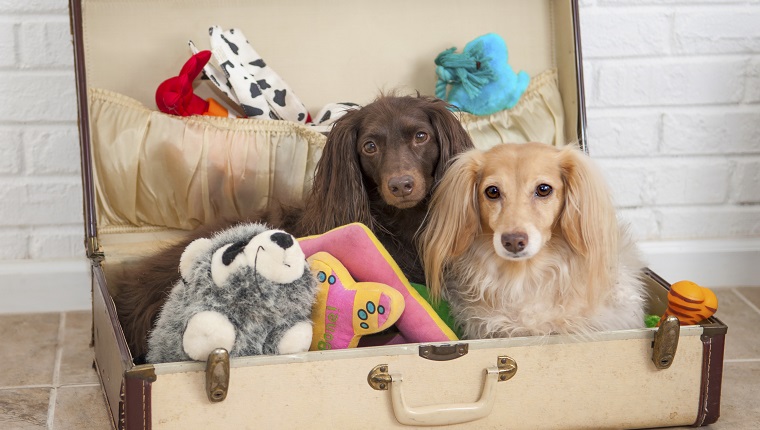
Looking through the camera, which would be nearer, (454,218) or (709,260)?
(454,218)

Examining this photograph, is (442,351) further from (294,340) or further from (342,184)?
(342,184)

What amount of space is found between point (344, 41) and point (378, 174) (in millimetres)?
552

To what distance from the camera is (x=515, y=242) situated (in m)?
1.37

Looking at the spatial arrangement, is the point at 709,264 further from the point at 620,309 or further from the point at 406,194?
the point at 406,194

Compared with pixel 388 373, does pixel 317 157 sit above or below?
above

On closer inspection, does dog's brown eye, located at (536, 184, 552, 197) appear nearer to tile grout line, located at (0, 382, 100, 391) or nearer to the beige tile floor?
the beige tile floor

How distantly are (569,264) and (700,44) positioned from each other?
3.53ft

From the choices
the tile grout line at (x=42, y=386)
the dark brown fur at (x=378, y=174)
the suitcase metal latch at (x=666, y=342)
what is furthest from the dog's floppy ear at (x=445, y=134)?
the tile grout line at (x=42, y=386)

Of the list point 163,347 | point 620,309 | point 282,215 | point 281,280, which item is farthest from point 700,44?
point 163,347

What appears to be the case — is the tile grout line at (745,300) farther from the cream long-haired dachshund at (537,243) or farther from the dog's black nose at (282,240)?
the dog's black nose at (282,240)

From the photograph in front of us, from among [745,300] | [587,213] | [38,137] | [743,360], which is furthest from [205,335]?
[745,300]

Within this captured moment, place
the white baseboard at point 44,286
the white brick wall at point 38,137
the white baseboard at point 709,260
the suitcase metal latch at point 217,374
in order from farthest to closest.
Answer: the white baseboard at point 709,260 < the white baseboard at point 44,286 < the white brick wall at point 38,137 < the suitcase metal latch at point 217,374

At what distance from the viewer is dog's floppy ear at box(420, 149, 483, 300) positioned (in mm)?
1468

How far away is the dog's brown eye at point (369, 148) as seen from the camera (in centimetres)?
160
